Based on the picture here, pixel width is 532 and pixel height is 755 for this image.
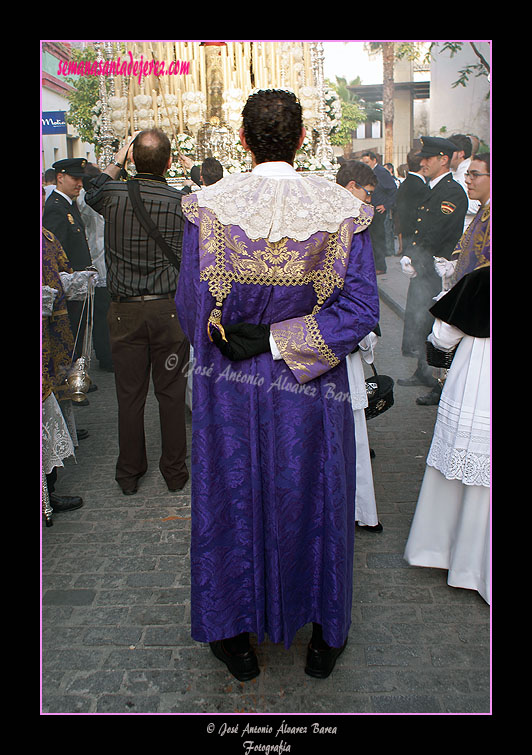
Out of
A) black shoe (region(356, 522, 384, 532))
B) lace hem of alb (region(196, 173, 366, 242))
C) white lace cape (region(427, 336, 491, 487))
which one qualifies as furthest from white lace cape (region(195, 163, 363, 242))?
black shoe (region(356, 522, 384, 532))

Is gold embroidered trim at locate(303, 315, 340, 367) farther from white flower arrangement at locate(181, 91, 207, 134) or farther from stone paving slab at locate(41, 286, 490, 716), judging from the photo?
white flower arrangement at locate(181, 91, 207, 134)

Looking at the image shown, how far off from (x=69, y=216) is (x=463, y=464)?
4508 millimetres

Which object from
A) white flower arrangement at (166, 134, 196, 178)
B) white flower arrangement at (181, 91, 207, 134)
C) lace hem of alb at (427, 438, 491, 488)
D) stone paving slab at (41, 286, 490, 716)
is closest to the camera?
stone paving slab at (41, 286, 490, 716)

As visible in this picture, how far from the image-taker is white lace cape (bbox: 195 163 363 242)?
223 cm

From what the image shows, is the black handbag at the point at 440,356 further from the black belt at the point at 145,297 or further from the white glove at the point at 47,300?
the white glove at the point at 47,300

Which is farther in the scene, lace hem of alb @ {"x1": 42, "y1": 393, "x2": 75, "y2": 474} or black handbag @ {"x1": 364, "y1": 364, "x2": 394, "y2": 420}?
lace hem of alb @ {"x1": 42, "y1": 393, "x2": 75, "y2": 474}

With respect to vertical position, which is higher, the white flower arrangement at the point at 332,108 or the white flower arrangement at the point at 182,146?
the white flower arrangement at the point at 332,108

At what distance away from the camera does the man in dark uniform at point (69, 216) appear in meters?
6.01

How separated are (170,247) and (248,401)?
1944 mm

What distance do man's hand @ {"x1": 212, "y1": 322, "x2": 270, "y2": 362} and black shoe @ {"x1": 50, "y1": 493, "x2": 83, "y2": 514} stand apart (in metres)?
2.29

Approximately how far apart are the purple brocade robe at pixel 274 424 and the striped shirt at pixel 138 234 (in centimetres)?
166

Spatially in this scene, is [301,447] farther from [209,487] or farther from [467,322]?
[467,322]

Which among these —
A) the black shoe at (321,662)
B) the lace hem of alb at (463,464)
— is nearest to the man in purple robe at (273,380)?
the black shoe at (321,662)
